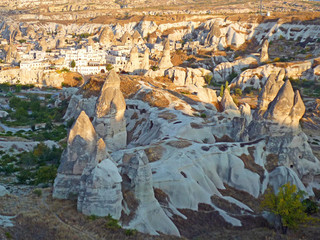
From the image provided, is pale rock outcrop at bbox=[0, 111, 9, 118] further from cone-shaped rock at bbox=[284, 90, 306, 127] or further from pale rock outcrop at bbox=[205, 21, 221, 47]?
pale rock outcrop at bbox=[205, 21, 221, 47]

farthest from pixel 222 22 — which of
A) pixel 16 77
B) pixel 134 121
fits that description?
pixel 134 121

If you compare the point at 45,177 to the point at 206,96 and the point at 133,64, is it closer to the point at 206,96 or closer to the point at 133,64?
the point at 206,96

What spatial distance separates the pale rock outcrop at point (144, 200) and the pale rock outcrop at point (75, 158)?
97.7 inches

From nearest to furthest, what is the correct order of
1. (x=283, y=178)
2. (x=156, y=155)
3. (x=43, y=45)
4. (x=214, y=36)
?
(x=156, y=155) < (x=283, y=178) < (x=214, y=36) < (x=43, y=45)

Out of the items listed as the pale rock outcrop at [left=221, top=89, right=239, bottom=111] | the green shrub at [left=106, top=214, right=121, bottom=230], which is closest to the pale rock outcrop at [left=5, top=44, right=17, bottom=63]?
the pale rock outcrop at [left=221, top=89, right=239, bottom=111]

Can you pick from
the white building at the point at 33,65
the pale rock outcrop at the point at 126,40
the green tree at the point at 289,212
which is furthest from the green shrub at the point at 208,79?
the green tree at the point at 289,212

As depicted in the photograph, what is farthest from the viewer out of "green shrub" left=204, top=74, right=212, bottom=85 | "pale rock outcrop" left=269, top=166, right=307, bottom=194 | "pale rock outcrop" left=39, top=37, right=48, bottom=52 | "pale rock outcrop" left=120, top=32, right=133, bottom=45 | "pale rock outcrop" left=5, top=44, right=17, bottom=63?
"pale rock outcrop" left=120, top=32, right=133, bottom=45

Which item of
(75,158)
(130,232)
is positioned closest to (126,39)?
(75,158)

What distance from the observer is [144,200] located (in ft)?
82.3

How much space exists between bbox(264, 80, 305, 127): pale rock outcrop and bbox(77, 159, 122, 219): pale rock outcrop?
19.7 m

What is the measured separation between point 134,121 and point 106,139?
25.9 ft

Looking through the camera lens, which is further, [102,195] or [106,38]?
[106,38]

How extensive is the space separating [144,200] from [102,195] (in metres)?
2.90

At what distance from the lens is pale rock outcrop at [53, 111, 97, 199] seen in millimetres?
25625
